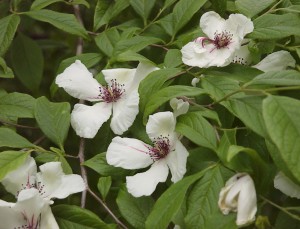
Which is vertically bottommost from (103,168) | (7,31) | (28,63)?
(28,63)

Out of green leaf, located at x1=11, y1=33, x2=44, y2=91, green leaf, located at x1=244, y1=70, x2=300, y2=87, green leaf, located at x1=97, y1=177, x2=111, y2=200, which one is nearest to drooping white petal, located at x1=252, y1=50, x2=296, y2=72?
green leaf, located at x1=244, y1=70, x2=300, y2=87

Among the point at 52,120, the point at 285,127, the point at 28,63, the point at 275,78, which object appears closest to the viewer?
the point at 285,127

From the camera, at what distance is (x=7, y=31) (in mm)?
1251

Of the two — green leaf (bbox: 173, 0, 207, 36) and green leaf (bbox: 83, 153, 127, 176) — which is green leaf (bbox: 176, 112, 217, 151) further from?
green leaf (bbox: 173, 0, 207, 36)

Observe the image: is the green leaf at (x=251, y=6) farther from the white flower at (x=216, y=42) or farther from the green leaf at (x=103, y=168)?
the green leaf at (x=103, y=168)

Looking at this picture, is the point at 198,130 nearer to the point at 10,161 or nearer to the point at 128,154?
the point at 128,154

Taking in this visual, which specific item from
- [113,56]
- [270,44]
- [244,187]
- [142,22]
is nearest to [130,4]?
[142,22]

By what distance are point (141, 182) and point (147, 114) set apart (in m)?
0.11

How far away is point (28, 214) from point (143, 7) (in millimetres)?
553

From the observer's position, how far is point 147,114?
94 centimetres

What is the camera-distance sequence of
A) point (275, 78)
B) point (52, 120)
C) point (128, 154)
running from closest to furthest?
1. point (275, 78)
2. point (128, 154)
3. point (52, 120)

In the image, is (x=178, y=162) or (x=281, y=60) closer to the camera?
(x=178, y=162)

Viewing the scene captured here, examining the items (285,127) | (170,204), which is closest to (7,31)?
(170,204)

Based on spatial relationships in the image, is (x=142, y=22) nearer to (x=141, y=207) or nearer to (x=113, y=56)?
(x=113, y=56)
